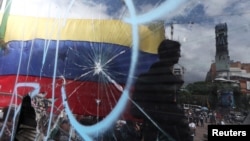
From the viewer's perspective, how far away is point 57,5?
3.36 metres

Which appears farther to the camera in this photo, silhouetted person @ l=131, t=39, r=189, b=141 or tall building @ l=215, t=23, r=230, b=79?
silhouetted person @ l=131, t=39, r=189, b=141

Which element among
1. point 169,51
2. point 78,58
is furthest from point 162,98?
point 78,58

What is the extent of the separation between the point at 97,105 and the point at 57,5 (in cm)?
121

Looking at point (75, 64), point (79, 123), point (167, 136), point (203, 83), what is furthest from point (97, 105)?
point (203, 83)

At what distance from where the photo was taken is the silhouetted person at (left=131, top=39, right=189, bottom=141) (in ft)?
6.88

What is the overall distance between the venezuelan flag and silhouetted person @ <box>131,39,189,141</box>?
3.2 inches

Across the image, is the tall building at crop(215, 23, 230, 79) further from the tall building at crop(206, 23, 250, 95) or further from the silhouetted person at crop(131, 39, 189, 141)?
the silhouetted person at crop(131, 39, 189, 141)

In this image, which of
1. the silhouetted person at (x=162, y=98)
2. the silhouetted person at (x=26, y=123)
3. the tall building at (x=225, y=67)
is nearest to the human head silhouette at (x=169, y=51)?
the silhouetted person at (x=162, y=98)

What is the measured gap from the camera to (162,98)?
2.20m

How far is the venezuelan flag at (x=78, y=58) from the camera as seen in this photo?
8.13 ft

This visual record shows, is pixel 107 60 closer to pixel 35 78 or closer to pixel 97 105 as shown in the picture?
pixel 97 105

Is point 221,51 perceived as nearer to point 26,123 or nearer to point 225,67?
point 225,67

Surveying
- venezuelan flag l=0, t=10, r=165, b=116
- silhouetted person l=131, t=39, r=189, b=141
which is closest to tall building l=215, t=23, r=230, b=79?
silhouetted person l=131, t=39, r=189, b=141

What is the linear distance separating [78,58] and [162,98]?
0.95m
